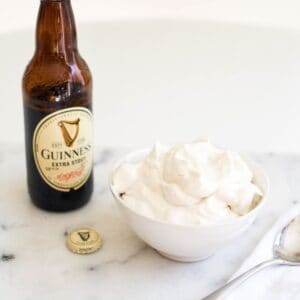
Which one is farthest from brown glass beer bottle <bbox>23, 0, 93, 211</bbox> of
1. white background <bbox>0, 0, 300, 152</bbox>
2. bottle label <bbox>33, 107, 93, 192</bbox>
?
white background <bbox>0, 0, 300, 152</bbox>

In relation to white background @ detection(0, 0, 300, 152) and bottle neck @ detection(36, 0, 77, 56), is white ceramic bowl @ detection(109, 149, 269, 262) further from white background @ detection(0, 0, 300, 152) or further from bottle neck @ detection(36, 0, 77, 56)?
white background @ detection(0, 0, 300, 152)

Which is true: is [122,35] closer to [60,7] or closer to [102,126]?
[102,126]

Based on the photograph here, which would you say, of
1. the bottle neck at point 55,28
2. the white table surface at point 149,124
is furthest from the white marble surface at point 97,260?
the bottle neck at point 55,28

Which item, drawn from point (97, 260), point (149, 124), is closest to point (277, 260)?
point (97, 260)
